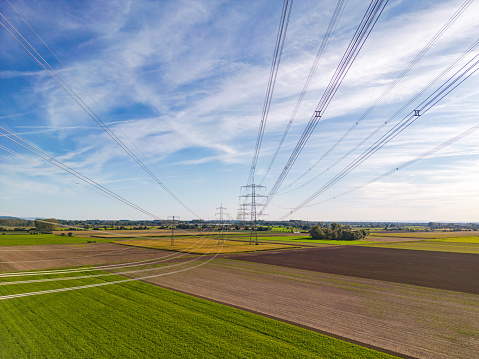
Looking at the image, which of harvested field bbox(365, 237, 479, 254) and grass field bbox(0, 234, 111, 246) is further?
grass field bbox(0, 234, 111, 246)

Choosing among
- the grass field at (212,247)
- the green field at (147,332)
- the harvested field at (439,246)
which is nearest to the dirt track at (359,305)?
the green field at (147,332)

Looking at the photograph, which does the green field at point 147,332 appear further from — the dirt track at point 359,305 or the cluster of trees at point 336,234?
the cluster of trees at point 336,234

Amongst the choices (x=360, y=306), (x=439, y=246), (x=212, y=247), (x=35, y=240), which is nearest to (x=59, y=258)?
(x=212, y=247)

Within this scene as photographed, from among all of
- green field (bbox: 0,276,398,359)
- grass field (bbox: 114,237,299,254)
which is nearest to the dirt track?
green field (bbox: 0,276,398,359)

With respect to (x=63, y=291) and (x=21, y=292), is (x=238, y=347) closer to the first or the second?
(x=63, y=291)

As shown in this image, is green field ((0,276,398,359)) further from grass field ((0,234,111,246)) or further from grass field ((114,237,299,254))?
grass field ((0,234,111,246))

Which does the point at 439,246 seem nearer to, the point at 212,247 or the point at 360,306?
the point at 212,247

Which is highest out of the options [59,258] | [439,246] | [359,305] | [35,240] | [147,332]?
[147,332]
